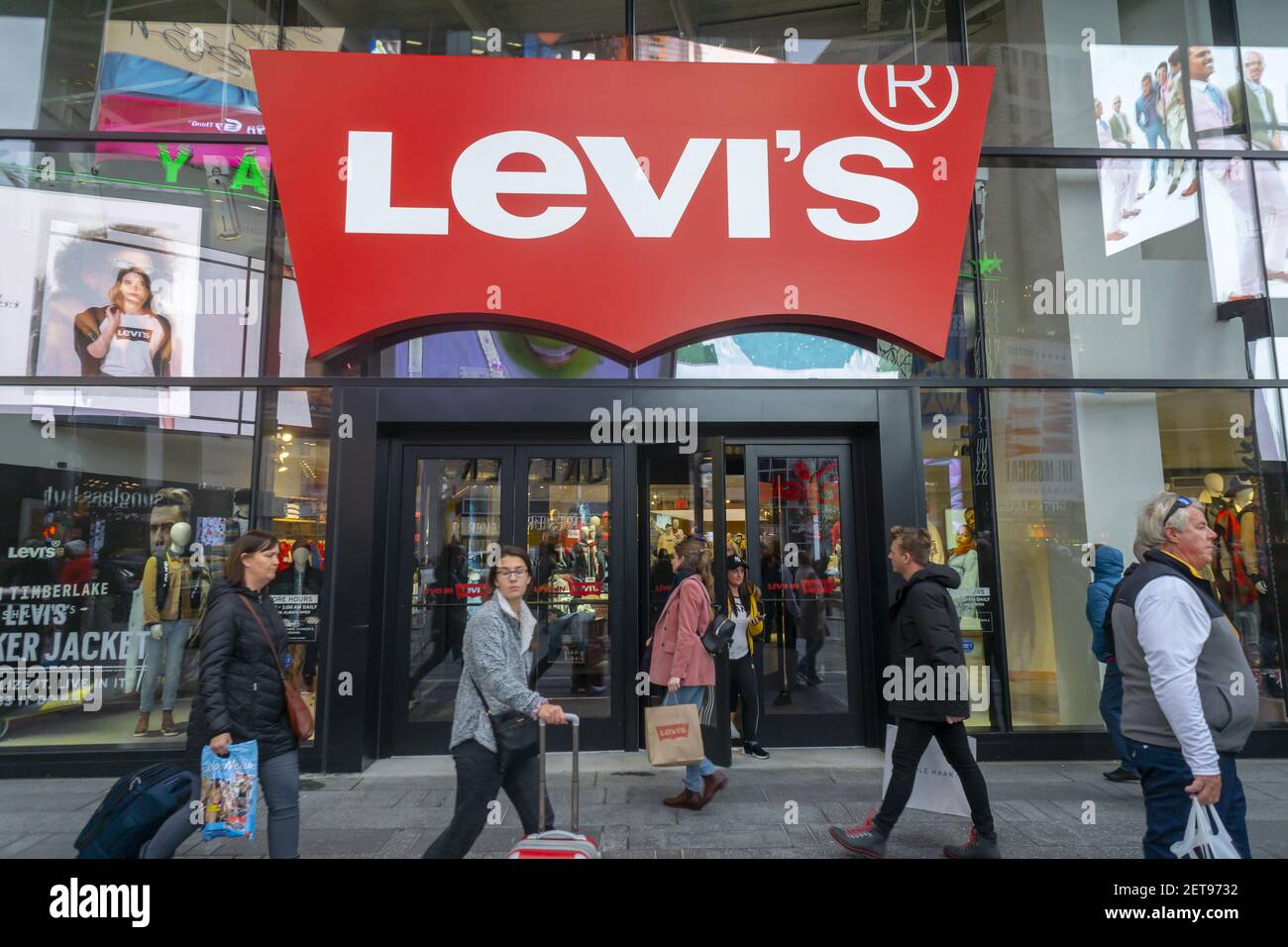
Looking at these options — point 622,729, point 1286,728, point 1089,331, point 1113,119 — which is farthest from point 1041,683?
point 1113,119

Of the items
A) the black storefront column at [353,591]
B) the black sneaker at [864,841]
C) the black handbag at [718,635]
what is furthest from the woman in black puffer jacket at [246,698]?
the black sneaker at [864,841]

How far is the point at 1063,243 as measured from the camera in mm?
6652

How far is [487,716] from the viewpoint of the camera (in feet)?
11.1

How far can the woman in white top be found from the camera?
5.83 meters

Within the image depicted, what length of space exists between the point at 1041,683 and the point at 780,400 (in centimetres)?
342

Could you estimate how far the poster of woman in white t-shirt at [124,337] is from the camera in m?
6.07

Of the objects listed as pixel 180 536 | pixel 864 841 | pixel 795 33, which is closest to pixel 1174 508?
pixel 864 841

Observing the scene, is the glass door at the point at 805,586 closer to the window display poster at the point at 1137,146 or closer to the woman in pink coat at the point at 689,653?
the woman in pink coat at the point at 689,653

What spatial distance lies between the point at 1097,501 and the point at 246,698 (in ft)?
22.2

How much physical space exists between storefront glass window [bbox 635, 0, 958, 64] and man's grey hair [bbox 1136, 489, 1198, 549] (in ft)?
17.3

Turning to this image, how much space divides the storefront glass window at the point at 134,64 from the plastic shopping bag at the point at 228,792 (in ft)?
18.6

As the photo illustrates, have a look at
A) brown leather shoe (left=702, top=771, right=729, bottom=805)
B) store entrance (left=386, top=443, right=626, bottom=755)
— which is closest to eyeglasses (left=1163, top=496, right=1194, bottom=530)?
brown leather shoe (left=702, top=771, right=729, bottom=805)

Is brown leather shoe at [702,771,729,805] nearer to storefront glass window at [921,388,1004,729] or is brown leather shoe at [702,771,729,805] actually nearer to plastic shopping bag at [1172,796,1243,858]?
storefront glass window at [921,388,1004,729]
